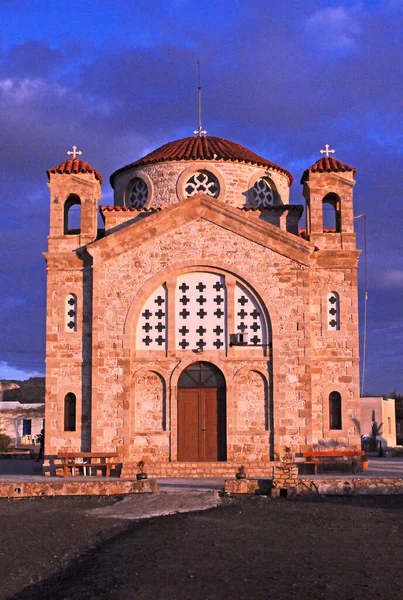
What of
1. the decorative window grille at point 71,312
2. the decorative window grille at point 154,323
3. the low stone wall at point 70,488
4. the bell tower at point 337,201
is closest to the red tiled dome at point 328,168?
the bell tower at point 337,201

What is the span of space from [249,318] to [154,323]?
2.89 metres

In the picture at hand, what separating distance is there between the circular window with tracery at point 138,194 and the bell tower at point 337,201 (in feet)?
19.5

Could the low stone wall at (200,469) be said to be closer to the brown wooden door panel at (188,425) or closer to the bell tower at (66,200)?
the brown wooden door panel at (188,425)

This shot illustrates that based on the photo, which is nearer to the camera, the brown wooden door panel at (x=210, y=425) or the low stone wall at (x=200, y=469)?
the low stone wall at (x=200, y=469)

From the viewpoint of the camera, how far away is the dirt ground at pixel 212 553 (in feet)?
31.7

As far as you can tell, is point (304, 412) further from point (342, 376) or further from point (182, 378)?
point (182, 378)

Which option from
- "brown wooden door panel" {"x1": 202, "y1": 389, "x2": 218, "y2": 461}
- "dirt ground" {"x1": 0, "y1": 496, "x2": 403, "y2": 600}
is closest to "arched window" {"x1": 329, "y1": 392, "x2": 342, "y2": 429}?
"brown wooden door panel" {"x1": 202, "y1": 389, "x2": 218, "y2": 461}

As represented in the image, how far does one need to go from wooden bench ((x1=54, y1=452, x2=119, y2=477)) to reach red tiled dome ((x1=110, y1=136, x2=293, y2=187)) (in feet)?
35.1

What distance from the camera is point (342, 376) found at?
24625 millimetres

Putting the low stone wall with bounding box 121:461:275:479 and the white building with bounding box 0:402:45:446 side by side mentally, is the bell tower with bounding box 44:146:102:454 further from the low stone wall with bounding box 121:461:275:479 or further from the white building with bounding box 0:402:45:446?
the white building with bounding box 0:402:45:446

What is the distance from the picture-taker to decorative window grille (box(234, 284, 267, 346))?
24672 mm

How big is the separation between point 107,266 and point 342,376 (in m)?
7.86

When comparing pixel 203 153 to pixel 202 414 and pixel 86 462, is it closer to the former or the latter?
pixel 202 414

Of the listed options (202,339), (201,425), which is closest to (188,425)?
(201,425)
